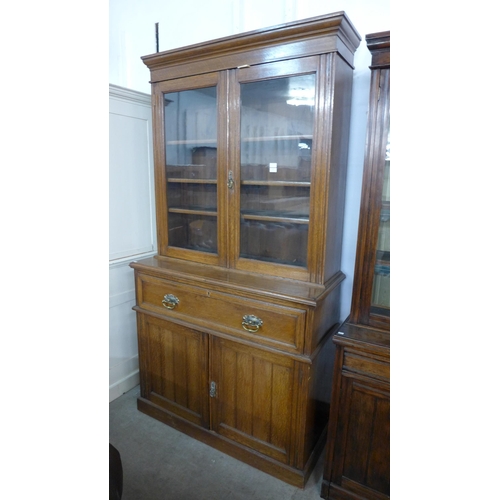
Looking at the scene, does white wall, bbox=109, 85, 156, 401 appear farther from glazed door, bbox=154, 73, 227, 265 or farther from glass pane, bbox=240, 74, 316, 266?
glass pane, bbox=240, 74, 316, 266

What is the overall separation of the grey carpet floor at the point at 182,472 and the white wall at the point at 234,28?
579mm

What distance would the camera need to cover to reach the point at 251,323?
152cm

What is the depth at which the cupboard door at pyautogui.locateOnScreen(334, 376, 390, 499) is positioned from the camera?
4.30 ft

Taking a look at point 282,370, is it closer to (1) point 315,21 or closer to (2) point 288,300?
(2) point 288,300

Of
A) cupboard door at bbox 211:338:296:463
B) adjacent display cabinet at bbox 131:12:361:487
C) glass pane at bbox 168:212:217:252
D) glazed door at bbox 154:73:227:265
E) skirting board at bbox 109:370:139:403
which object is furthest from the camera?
skirting board at bbox 109:370:139:403

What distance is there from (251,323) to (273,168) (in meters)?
0.72

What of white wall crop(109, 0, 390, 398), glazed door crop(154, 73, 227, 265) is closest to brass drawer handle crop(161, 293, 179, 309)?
glazed door crop(154, 73, 227, 265)

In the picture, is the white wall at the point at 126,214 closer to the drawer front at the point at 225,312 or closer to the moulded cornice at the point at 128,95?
the moulded cornice at the point at 128,95

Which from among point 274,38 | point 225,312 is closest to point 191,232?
point 225,312

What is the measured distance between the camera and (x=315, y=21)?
128cm

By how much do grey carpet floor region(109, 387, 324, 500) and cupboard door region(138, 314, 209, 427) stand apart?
143 mm

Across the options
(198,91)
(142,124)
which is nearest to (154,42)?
(142,124)
